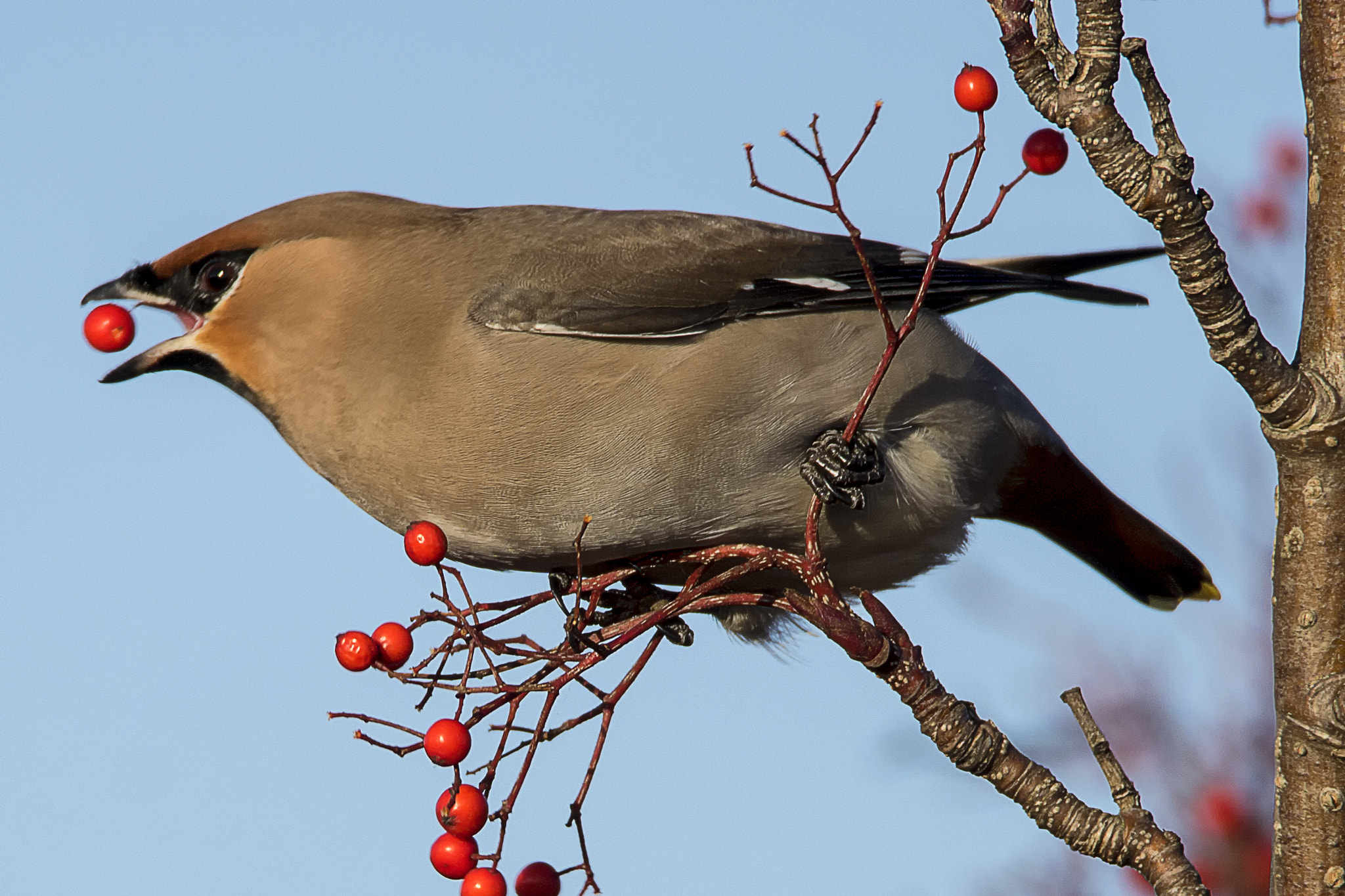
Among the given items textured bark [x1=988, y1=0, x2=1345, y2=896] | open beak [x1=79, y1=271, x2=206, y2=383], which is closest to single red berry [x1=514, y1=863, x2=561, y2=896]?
textured bark [x1=988, y1=0, x2=1345, y2=896]

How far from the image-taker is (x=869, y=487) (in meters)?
3.38

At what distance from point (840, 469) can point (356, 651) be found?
3.49 ft

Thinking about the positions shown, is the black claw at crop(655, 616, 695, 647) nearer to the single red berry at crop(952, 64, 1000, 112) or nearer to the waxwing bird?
the waxwing bird

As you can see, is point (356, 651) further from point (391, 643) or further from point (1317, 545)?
point (1317, 545)

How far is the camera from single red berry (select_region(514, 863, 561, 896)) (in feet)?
9.34

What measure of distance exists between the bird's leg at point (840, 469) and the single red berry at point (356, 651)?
97 centimetres

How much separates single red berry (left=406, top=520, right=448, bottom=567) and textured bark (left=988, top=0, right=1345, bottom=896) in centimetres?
129

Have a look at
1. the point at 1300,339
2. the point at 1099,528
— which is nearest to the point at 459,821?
the point at 1300,339

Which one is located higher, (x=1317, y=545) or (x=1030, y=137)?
(x=1030, y=137)

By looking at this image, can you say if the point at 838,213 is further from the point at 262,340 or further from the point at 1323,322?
the point at 262,340

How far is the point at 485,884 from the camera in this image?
8.71 feet

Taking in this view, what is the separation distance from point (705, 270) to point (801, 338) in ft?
1.10

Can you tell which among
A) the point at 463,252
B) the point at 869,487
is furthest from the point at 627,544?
the point at 463,252

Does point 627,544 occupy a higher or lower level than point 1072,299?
lower
